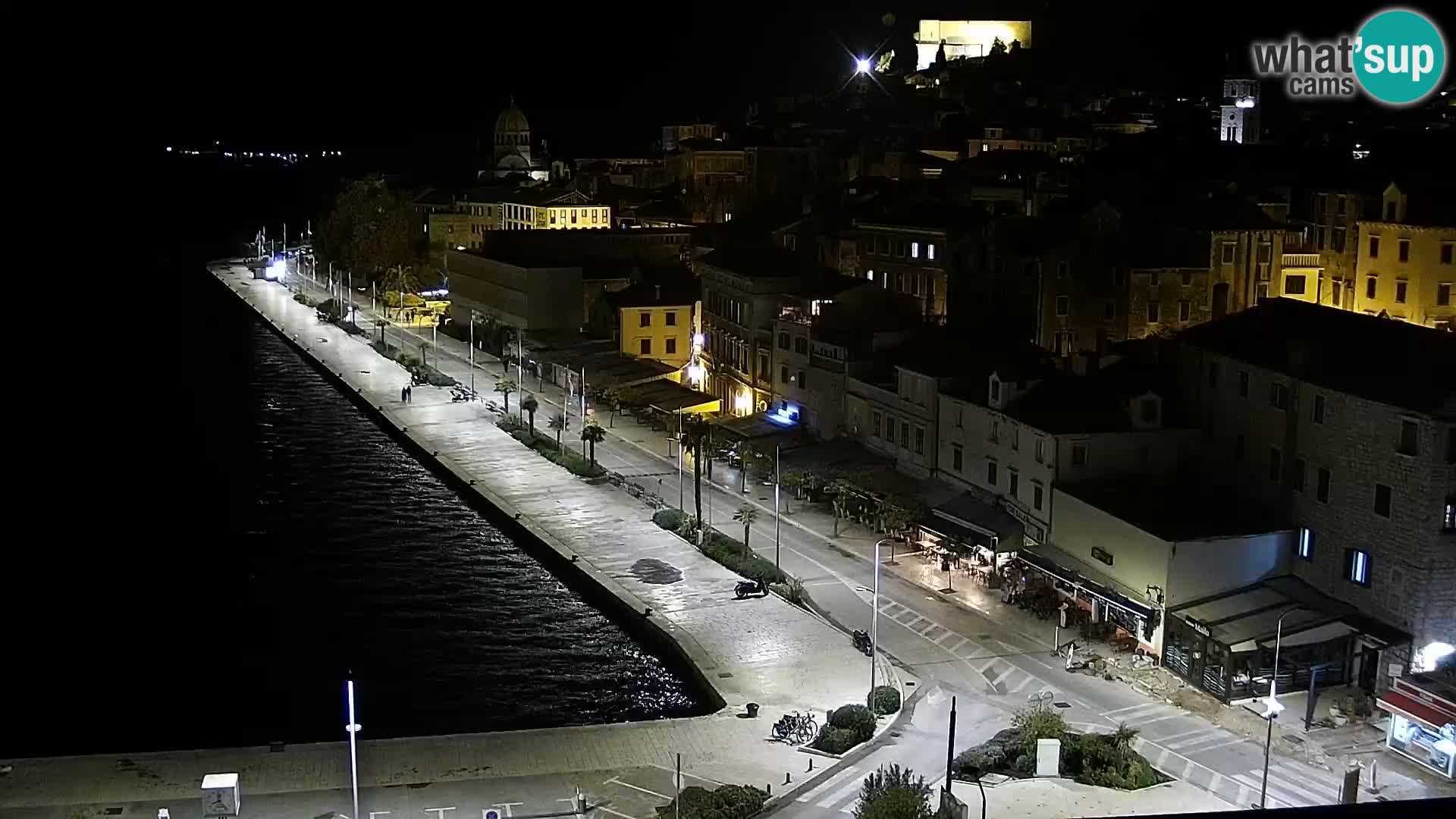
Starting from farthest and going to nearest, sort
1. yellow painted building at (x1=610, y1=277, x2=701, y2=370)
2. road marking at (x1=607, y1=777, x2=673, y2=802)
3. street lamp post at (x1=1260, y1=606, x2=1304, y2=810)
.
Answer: yellow painted building at (x1=610, y1=277, x2=701, y2=370)
road marking at (x1=607, y1=777, x2=673, y2=802)
street lamp post at (x1=1260, y1=606, x2=1304, y2=810)

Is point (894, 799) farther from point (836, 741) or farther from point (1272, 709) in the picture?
point (1272, 709)

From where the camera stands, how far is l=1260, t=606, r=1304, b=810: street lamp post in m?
26.5

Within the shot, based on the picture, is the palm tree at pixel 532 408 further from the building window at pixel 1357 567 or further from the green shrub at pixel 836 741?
the building window at pixel 1357 567

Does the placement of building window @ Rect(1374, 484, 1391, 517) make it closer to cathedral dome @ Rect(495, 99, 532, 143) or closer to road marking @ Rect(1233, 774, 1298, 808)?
road marking @ Rect(1233, 774, 1298, 808)

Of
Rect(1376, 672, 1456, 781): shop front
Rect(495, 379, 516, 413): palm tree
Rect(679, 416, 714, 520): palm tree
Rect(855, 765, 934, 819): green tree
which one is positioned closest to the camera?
Rect(855, 765, 934, 819): green tree

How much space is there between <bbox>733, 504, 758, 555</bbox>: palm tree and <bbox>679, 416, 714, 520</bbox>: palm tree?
1.22 metres

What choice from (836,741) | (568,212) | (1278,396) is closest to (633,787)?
(836,741)

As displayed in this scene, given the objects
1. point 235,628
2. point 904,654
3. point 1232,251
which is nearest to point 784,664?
point 904,654

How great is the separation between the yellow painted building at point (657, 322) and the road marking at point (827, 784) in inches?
1793

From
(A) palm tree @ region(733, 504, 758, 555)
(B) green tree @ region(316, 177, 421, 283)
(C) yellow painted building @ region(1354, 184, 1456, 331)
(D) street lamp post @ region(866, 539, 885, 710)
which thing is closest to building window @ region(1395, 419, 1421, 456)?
(D) street lamp post @ region(866, 539, 885, 710)

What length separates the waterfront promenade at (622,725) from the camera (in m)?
28.3

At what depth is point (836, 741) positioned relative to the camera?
29.2 metres

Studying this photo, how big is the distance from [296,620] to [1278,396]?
83.9 ft

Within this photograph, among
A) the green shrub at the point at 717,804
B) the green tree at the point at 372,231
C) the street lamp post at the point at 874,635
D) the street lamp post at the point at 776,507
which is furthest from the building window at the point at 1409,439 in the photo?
the green tree at the point at 372,231
